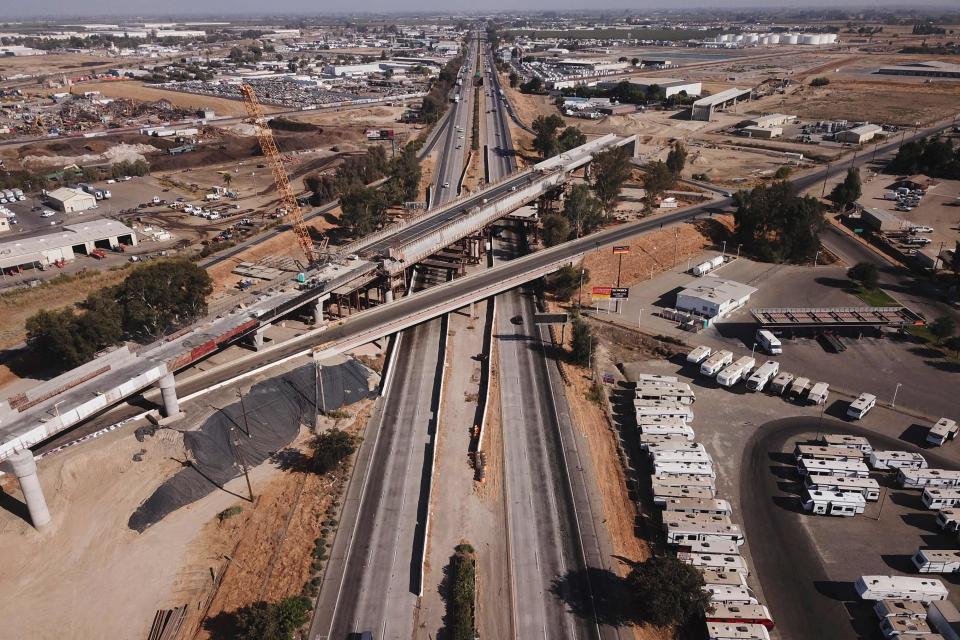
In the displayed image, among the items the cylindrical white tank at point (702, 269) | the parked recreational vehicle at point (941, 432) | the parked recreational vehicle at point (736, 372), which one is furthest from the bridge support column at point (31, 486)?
the cylindrical white tank at point (702, 269)

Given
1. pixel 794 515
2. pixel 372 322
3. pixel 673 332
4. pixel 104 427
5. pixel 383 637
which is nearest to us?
pixel 383 637

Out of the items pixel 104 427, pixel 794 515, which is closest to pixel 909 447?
pixel 794 515

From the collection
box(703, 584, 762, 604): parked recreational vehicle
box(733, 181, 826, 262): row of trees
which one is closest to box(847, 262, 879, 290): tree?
box(733, 181, 826, 262): row of trees

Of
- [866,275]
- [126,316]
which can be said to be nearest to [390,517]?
[126,316]

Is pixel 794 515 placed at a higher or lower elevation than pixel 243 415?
lower

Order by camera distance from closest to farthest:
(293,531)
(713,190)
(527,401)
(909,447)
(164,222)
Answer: (293,531), (909,447), (527,401), (164,222), (713,190)

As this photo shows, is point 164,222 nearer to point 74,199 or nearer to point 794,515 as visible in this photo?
point 74,199

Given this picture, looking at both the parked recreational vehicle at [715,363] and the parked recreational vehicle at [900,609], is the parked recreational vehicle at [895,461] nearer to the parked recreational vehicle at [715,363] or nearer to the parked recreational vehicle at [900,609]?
the parked recreational vehicle at [900,609]
